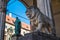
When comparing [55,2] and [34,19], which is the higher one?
[55,2]

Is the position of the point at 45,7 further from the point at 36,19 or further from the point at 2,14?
the point at 2,14

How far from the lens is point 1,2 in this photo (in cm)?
584

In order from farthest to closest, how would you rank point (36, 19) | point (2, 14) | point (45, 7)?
point (2, 14) < point (45, 7) < point (36, 19)

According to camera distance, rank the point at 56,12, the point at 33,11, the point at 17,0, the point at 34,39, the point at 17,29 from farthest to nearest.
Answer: the point at 17,0 < the point at 56,12 < the point at 17,29 < the point at 33,11 < the point at 34,39

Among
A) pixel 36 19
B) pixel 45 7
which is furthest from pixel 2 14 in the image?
pixel 36 19

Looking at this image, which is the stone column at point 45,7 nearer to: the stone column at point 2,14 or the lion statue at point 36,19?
the lion statue at point 36,19

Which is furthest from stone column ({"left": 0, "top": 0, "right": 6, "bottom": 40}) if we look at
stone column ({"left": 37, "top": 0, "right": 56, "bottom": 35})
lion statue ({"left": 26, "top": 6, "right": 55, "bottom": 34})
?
lion statue ({"left": 26, "top": 6, "right": 55, "bottom": 34})

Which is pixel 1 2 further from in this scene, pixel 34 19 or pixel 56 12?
pixel 34 19

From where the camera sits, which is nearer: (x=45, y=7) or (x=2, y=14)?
(x=45, y=7)

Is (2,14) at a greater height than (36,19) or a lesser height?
greater

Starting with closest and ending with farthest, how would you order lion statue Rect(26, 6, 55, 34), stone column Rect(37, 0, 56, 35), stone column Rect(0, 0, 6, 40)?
lion statue Rect(26, 6, 55, 34)
stone column Rect(37, 0, 56, 35)
stone column Rect(0, 0, 6, 40)

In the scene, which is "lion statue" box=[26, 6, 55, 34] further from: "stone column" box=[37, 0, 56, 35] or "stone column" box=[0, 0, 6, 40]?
"stone column" box=[0, 0, 6, 40]

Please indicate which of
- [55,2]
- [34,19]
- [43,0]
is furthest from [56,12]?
[34,19]

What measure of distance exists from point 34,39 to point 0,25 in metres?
3.43
